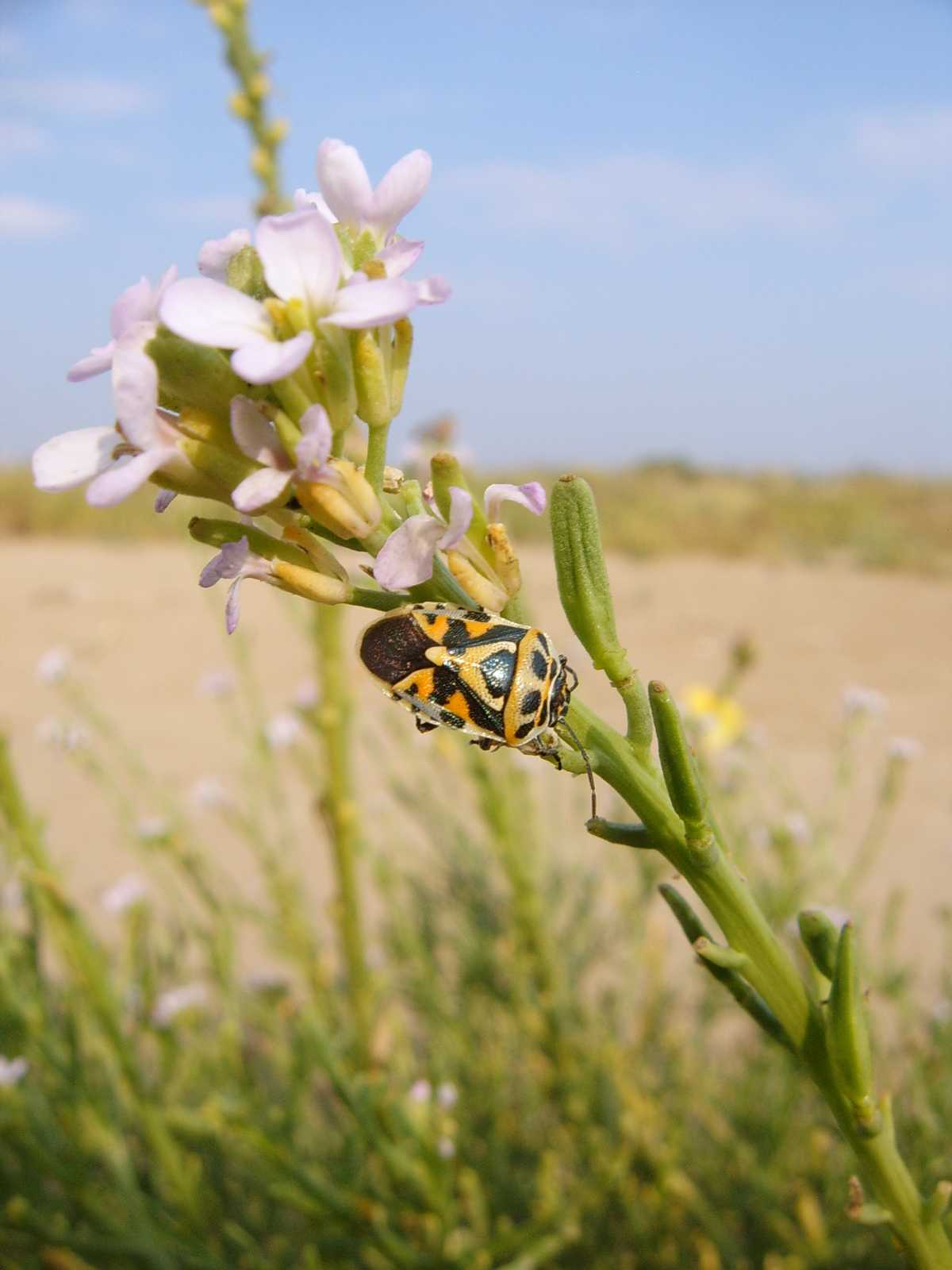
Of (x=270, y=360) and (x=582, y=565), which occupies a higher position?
(x=270, y=360)

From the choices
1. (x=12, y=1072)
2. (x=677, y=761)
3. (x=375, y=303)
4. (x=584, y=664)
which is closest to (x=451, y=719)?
(x=677, y=761)

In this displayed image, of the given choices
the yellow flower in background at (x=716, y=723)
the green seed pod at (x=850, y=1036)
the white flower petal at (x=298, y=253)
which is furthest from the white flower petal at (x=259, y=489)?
the yellow flower in background at (x=716, y=723)

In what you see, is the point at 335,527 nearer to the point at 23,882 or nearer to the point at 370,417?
the point at 370,417

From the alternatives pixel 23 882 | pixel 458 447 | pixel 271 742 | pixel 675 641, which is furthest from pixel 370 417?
pixel 675 641

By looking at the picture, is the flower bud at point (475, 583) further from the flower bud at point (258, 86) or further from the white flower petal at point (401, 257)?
the flower bud at point (258, 86)

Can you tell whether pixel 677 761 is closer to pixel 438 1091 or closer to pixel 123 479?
pixel 123 479

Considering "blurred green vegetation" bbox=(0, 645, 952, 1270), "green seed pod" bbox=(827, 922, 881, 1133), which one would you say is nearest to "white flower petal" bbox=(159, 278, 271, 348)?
"green seed pod" bbox=(827, 922, 881, 1133)

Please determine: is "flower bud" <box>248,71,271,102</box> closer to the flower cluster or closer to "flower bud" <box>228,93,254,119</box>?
"flower bud" <box>228,93,254,119</box>
